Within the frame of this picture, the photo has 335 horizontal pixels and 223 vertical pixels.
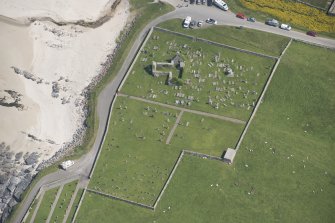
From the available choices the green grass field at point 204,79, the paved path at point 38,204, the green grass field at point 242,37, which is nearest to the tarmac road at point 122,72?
the paved path at point 38,204

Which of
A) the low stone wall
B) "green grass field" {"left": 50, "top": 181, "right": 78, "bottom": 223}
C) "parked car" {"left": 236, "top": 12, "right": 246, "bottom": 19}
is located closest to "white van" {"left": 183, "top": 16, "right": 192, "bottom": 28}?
"parked car" {"left": 236, "top": 12, "right": 246, "bottom": 19}

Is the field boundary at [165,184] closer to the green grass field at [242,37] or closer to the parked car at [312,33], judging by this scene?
the green grass field at [242,37]

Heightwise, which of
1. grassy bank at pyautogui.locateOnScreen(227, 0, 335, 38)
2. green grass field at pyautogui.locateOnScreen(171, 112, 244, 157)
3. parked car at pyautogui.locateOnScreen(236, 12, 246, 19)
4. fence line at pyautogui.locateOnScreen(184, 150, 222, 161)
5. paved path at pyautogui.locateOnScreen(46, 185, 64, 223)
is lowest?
paved path at pyautogui.locateOnScreen(46, 185, 64, 223)

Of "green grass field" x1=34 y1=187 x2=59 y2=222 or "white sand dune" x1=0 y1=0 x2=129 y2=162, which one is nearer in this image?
"green grass field" x1=34 y1=187 x2=59 y2=222

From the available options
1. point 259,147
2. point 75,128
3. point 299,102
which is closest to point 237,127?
point 259,147

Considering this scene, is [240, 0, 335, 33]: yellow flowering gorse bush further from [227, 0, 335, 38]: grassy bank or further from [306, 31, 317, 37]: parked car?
[306, 31, 317, 37]: parked car

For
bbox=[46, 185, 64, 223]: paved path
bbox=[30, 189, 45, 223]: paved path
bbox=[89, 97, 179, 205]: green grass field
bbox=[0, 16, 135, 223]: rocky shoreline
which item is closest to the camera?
bbox=[46, 185, 64, 223]: paved path
